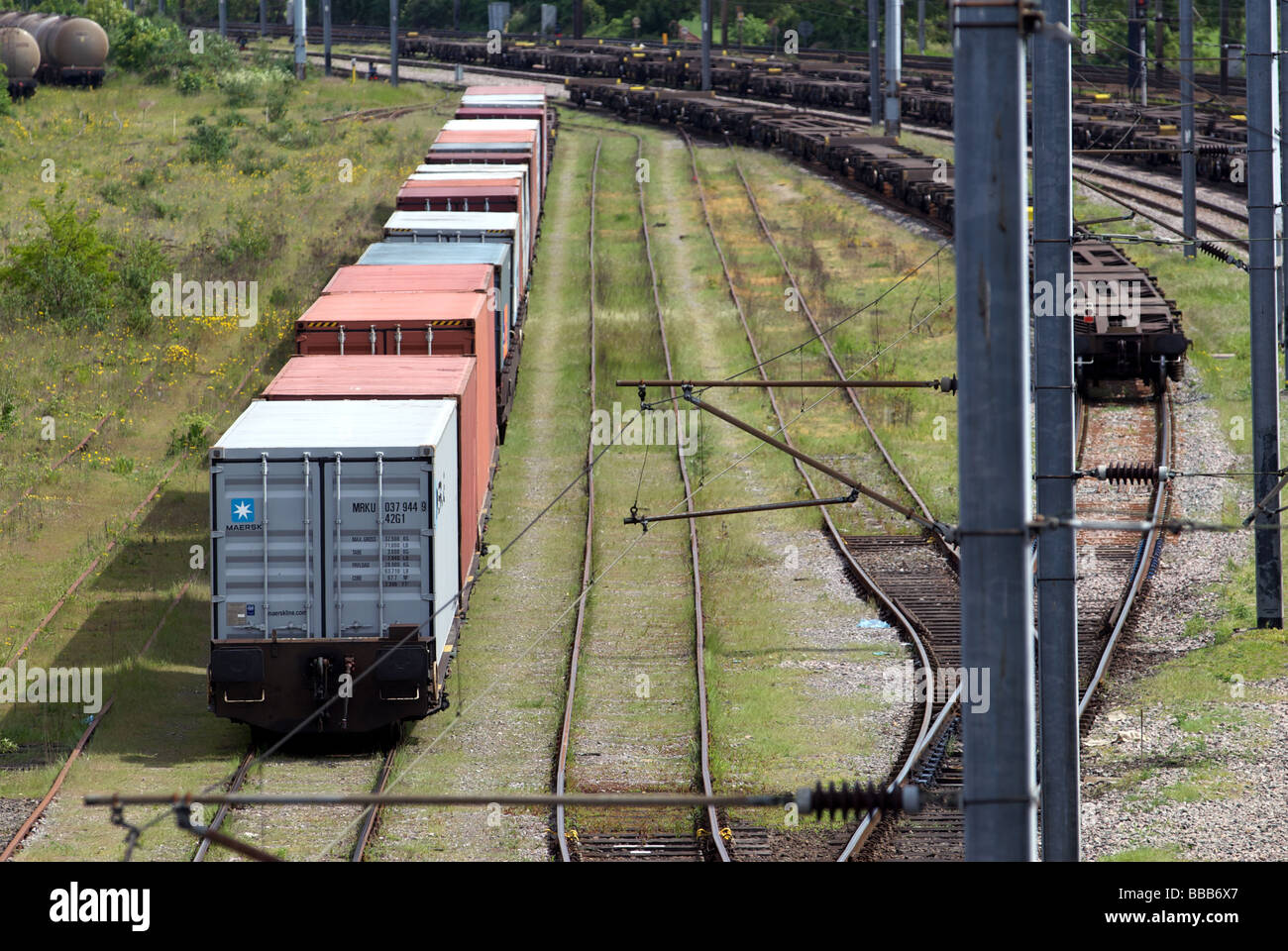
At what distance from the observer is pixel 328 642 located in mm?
15469

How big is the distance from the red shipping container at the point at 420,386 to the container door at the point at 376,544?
→ 197cm

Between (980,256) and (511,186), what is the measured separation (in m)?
28.6

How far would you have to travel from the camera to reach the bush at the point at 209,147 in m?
52.5

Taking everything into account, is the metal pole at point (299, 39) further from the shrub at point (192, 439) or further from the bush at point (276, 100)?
the shrub at point (192, 439)

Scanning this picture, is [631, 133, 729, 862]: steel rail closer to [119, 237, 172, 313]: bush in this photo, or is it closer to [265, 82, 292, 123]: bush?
[119, 237, 172, 313]: bush

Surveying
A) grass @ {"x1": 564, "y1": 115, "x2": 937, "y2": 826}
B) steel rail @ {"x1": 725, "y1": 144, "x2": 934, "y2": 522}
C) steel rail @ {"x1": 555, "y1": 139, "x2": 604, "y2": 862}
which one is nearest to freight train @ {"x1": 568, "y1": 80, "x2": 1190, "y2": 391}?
steel rail @ {"x1": 725, "y1": 144, "x2": 934, "y2": 522}

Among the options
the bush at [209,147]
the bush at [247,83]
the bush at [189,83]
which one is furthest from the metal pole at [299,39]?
the bush at [209,147]

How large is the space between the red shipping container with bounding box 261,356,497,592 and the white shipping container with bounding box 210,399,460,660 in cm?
198

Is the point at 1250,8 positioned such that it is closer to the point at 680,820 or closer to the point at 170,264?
the point at 680,820

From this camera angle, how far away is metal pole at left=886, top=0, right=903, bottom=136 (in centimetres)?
5153

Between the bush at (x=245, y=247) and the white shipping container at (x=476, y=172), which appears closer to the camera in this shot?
the white shipping container at (x=476, y=172)

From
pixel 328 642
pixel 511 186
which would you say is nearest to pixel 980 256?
pixel 328 642

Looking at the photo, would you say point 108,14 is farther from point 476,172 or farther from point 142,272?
point 142,272

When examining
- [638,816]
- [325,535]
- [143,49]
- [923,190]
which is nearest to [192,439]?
[325,535]
